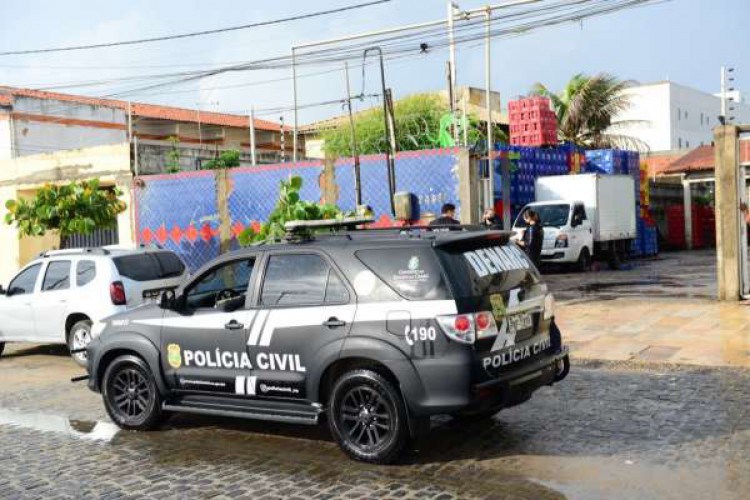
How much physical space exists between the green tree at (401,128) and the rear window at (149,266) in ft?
89.6

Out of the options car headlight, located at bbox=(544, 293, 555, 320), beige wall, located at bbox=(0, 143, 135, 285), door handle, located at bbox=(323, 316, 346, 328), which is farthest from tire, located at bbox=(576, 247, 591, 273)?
door handle, located at bbox=(323, 316, 346, 328)

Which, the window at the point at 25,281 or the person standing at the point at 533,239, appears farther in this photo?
the person standing at the point at 533,239

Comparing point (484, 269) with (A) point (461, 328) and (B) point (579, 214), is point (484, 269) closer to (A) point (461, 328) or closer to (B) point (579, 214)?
(A) point (461, 328)

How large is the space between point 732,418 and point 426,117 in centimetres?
3594

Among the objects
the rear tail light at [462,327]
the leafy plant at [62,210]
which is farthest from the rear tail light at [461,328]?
the leafy plant at [62,210]

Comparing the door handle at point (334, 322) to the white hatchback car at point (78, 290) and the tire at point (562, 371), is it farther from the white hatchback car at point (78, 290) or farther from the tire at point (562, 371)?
the white hatchback car at point (78, 290)

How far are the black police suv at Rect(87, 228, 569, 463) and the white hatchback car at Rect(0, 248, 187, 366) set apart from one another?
12.9 feet

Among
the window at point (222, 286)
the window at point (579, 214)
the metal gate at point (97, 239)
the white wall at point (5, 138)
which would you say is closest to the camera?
the window at point (222, 286)

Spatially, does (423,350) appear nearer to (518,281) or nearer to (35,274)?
(518,281)

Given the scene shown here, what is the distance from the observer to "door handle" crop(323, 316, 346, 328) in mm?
6100

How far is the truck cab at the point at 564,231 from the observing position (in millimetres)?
20484

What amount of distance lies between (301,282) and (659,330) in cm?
681

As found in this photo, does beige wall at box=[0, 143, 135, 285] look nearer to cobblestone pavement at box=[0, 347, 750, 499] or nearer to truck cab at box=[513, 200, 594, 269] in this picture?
truck cab at box=[513, 200, 594, 269]

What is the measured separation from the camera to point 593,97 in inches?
1361
